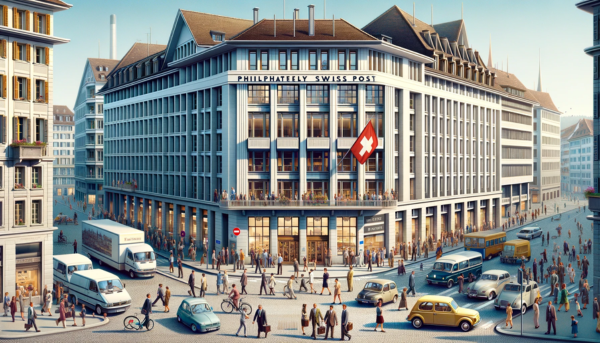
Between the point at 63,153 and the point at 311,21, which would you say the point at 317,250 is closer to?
the point at 311,21

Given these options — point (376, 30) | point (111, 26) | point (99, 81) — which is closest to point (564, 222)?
point (376, 30)

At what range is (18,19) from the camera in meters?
34.4

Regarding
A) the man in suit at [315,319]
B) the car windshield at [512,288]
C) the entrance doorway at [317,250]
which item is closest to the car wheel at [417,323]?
the man in suit at [315,319]

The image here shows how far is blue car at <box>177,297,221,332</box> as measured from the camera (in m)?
26.6

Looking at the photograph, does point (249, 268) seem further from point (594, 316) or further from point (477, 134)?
point (477, 134)

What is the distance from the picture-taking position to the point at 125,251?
40.6m

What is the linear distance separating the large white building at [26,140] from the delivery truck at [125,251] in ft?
20.2

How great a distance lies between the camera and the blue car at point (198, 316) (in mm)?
26609

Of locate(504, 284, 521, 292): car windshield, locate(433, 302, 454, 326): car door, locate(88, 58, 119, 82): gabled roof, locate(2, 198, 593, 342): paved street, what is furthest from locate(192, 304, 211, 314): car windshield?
locate(88, 58, 119, 82): gabled roof

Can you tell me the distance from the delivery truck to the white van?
7.85m

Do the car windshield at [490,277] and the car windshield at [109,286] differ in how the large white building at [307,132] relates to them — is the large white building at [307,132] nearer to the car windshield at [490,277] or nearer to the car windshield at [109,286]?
the car windshield at [490,277]

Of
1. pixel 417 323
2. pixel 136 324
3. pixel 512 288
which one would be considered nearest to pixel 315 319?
pixel 417 323

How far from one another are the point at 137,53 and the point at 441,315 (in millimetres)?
80109

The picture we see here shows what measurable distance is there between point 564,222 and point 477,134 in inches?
829
